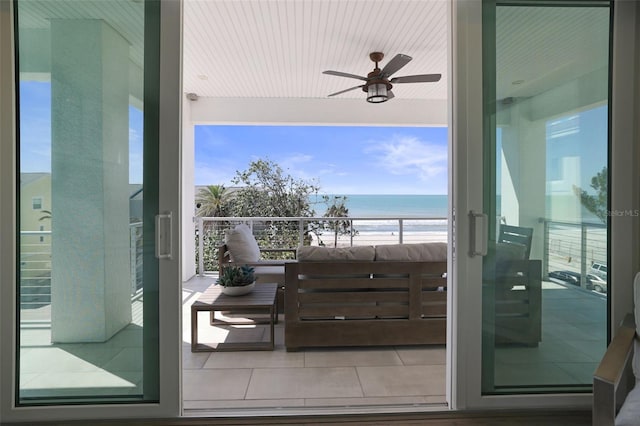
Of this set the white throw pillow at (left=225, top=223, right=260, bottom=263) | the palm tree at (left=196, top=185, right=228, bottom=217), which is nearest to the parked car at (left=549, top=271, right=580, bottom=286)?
the white throw pillow at (left=225, top=223, right=260, bottom=263)

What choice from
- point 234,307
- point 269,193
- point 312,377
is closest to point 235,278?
point 234,307

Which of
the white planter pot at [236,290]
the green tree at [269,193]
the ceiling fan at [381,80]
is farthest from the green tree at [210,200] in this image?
the white planter pot at [236,290]

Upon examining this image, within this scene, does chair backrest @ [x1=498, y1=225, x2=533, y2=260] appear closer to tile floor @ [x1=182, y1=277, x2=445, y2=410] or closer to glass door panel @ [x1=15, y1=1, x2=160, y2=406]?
tile floor @ [x1=182, y1=277, x2=445, y2=410]

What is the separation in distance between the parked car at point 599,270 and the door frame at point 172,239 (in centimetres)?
212

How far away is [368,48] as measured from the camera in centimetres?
356

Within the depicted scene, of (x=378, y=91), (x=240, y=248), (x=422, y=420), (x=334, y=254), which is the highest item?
(x=378, y=91)

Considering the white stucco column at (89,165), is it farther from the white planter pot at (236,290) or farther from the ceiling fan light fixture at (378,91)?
the ceiling fan light fixture at (378,91)

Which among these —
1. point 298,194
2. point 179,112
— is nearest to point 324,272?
point 179,112

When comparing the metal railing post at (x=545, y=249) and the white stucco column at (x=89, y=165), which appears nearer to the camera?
the white stucco column at (x=89, y=165)

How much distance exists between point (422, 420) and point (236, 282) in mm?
1596

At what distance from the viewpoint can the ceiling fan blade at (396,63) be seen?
295 cm

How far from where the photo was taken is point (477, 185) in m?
1.73

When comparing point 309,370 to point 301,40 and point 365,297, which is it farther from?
point 301,40

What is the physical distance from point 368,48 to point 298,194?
12.4ft
